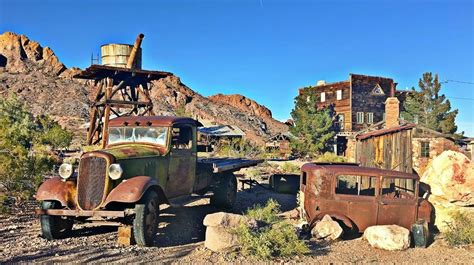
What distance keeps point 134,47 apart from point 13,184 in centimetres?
989

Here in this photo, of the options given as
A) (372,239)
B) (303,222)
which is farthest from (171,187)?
(372,239)

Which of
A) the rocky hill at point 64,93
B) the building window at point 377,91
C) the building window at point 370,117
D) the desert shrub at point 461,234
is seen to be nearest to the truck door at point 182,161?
the desert shrub at point 461,234

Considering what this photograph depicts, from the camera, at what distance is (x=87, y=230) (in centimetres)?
814

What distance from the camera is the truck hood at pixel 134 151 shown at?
7.37 m

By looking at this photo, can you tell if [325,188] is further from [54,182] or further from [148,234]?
[54,182]

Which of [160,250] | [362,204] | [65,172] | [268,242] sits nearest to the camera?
[268,242]

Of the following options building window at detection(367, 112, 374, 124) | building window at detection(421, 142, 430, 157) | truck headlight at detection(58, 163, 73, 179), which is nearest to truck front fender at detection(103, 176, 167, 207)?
truck headlight at detection(58, 163, 73, 179)

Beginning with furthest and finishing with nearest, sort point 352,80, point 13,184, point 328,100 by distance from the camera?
point 328,100, point 352,80, point 13,184

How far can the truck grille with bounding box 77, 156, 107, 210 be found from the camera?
704 centimetres

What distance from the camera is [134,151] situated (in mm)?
7773

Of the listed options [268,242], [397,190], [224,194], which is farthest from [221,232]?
[397,190]

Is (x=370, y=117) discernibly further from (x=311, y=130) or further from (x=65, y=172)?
(x=65, y=172)

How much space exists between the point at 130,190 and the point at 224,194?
431cm

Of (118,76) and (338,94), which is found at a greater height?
(338,94)
